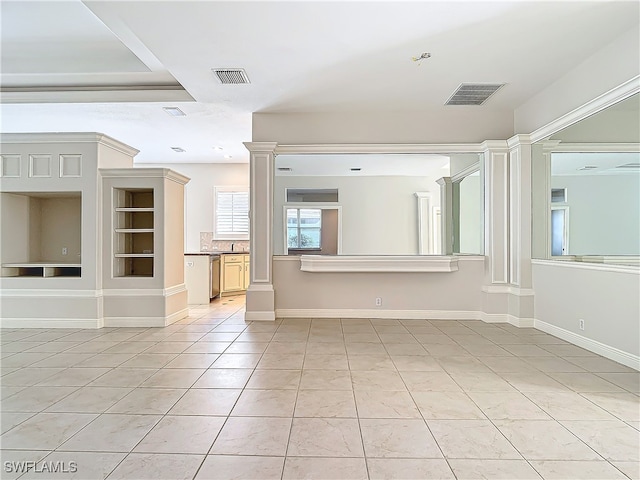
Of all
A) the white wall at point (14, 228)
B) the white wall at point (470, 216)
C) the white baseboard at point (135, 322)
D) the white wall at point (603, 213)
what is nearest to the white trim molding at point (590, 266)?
the white wall at point (603, 213)

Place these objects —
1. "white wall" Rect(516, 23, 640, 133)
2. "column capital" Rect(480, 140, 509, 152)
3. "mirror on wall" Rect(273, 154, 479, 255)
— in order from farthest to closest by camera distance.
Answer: "mirror on wall" Rect(273, 154, 479, 255) → "column capital" Rect(480, 140, 509, 152) → "white wall" Rect(516, 23, 640, 133)

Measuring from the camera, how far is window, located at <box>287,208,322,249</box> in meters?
5.21

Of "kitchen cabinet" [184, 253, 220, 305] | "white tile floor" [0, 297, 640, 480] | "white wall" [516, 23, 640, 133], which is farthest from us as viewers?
"kitchen cabinet" [184, 253, 220, 305]

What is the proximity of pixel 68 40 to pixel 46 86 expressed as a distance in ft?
2.84

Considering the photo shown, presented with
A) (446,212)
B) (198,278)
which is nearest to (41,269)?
(198,278)

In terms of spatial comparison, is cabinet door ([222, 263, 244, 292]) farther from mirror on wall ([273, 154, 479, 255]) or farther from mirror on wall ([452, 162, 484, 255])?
mirror on wall ([452, 162, 484, 255])

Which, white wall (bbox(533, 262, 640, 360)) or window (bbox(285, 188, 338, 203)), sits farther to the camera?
window (bbox(285, 188, 338, 203))

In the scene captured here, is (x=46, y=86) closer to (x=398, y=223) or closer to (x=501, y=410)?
(x=398, y=223)

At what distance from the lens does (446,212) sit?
17.2 ft

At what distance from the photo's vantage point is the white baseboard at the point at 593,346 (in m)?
3.20

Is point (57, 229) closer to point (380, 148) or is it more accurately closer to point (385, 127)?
point (380, 148)

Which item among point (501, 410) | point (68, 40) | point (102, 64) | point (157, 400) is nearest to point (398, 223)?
point (501, 410)

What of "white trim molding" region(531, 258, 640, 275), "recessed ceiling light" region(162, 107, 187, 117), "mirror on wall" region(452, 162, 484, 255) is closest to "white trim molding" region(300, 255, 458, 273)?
"mirror on wall" region(452, 162, 484, 255)

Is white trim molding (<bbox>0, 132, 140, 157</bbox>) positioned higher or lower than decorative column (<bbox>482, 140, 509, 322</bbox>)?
higher
